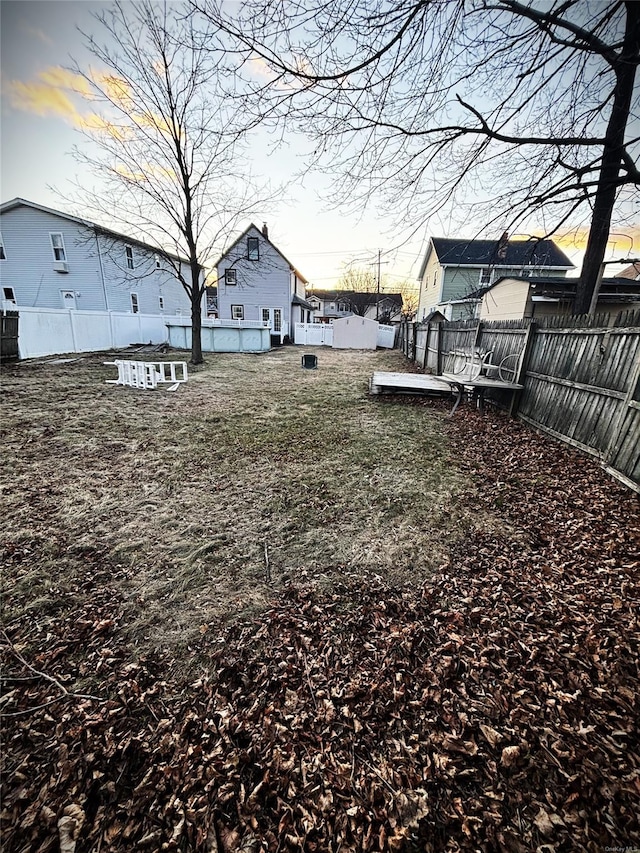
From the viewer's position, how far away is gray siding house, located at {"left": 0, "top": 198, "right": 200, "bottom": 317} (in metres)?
18.7

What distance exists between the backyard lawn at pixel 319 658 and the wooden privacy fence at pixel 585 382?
1.38 feet

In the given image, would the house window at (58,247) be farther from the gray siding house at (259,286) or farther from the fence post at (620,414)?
the fence post at (620,414)

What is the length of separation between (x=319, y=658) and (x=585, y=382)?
492 cm

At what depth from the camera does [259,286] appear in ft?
79.5

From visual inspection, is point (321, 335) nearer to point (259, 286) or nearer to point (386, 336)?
point (386, 336)

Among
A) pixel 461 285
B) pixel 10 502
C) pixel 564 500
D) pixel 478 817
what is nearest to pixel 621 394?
pixel 564 500

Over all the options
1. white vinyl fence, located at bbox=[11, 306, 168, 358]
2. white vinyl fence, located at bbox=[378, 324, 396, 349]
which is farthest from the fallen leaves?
white vinyl fence, located at bbox=[378, 324, 396, 349]

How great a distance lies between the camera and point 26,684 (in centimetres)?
186

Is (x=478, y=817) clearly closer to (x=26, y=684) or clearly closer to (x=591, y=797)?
(x=591, y=797)

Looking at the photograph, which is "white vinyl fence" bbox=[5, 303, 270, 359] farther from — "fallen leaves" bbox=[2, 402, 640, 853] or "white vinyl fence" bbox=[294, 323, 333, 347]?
"fallen leaves" bbox=[2, 402, 640, 853]

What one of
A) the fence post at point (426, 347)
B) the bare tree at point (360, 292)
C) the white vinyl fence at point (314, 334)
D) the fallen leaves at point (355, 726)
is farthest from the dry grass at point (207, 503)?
the bare tree at point (360, 292)

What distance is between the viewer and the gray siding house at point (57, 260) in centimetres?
1873

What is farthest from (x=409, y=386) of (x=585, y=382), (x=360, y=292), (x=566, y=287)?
(x=360, y=292)

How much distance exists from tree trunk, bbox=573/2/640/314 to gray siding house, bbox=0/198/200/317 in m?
18.9
